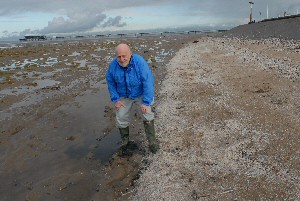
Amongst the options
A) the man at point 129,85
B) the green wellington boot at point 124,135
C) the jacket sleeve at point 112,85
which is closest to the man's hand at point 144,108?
the man at point 129,85

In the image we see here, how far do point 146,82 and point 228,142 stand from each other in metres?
3.25

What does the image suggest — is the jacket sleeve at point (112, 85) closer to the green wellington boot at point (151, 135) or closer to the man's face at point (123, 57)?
the man's face at point (123, 57)

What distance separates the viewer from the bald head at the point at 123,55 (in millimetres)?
7438

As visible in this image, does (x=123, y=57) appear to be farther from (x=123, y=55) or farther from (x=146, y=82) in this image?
(x=146, y=82)

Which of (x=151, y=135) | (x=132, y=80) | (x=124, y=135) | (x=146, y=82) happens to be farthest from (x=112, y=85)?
(x=151, y=135)

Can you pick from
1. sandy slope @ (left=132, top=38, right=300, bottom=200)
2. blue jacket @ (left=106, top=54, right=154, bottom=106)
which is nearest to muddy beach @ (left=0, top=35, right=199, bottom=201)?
sandy slope @ (left=132, top=38, right=300, bottom=200)

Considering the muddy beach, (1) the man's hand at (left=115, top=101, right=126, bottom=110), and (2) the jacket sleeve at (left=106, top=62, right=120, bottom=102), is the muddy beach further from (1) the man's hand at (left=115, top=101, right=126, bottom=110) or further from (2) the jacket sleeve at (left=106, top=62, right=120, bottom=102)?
(2) the jacket sleeve at (left=106, top=62, right=120, bottom=102)

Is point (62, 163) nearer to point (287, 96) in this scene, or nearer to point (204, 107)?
point (204, 107)

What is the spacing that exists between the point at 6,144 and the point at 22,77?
49.6 feet

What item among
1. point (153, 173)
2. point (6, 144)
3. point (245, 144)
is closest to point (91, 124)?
point (6, 144)

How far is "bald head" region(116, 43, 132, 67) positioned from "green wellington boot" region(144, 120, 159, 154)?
6.15ft

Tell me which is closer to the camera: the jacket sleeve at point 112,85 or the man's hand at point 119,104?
the jacket sleeve at point 112,85

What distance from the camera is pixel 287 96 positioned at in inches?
496

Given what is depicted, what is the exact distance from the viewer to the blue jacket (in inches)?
304
